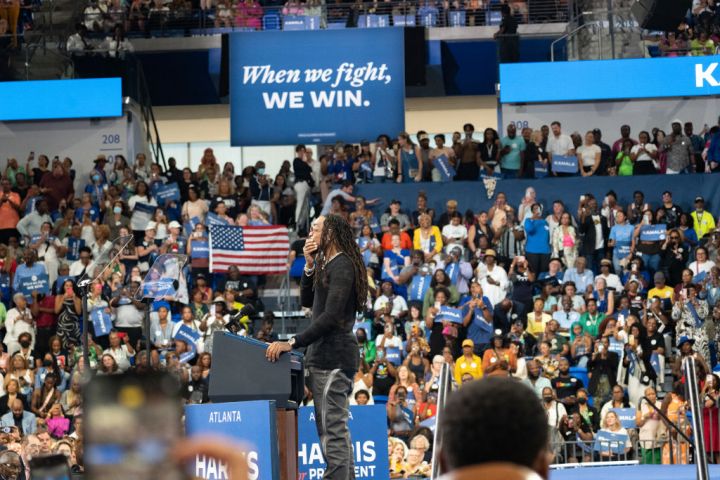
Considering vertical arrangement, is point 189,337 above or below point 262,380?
below

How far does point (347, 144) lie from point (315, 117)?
0.86m

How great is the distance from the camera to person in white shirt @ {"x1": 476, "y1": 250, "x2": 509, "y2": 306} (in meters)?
18.0

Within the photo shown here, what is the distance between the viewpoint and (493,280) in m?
18.1

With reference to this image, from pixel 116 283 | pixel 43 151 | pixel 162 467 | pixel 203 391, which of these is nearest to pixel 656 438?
pixel 203 391

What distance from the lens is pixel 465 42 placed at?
2616 cm

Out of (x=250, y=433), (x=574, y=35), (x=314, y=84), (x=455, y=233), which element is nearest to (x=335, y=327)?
(x=250, y=433)

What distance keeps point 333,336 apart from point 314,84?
57.8ft

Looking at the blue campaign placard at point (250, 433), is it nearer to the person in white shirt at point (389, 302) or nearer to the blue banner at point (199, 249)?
the person in white shirt at point (389, 302)

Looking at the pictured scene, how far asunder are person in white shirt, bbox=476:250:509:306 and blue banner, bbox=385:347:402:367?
2073mm

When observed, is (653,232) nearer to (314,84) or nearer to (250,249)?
(250,249)

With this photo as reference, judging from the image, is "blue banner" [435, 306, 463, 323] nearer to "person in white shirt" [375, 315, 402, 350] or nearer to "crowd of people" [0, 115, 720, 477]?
"crowd of people" [0, 115, 720, 477]

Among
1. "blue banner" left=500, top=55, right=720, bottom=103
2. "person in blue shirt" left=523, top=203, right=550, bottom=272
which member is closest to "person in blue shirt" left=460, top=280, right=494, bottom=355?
"person in blue shirt" left=523, top=203, right=550, bottom=272

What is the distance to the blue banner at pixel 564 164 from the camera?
20.8 m

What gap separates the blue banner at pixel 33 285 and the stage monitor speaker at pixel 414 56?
8785 mm
